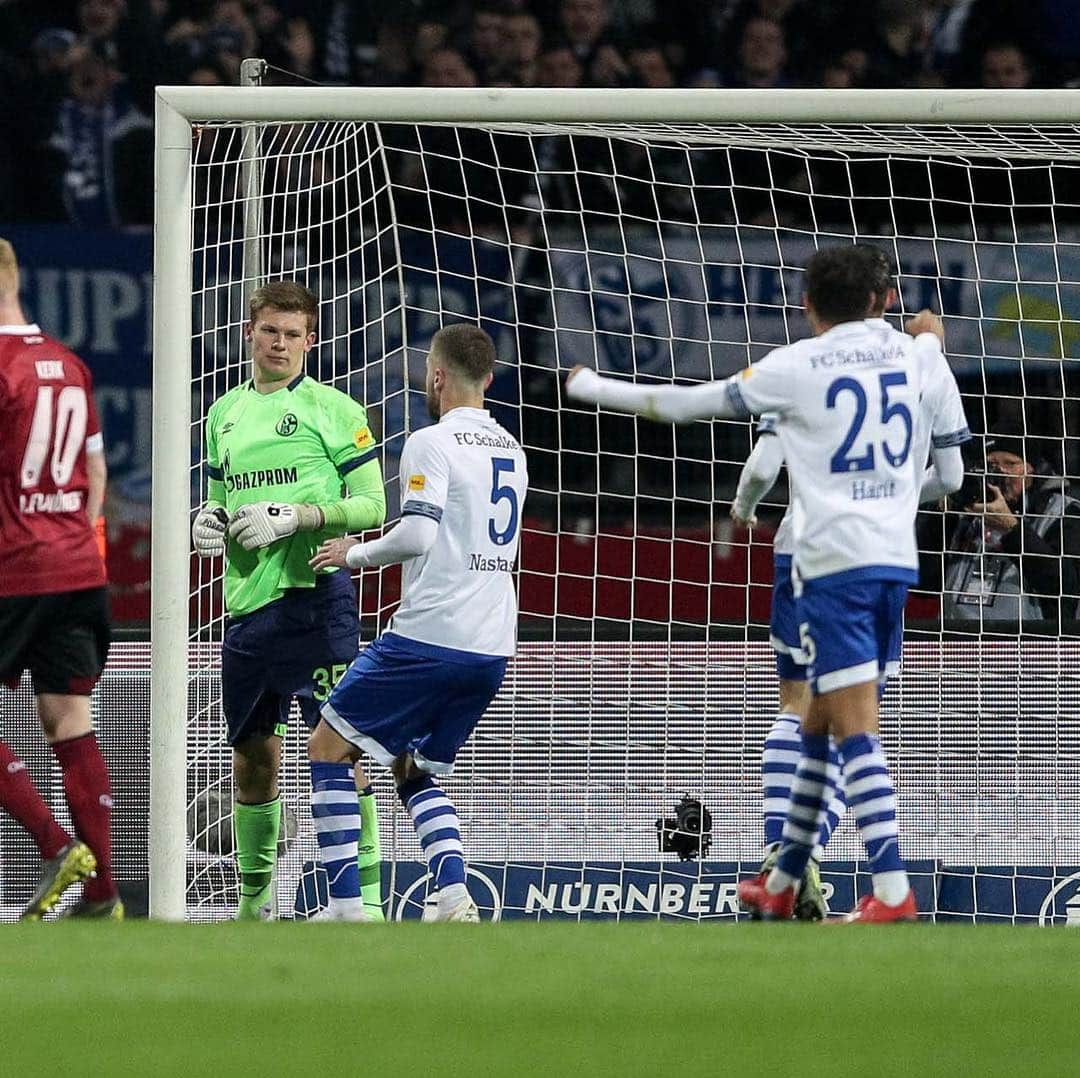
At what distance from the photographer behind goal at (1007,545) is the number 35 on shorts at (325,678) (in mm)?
2237

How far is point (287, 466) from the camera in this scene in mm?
6129

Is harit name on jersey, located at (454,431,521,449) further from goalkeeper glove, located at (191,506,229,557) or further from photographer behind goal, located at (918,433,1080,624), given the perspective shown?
photographer behind goal, located at (918,433,1080,624)

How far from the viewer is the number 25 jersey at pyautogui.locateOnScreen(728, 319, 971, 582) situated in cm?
463

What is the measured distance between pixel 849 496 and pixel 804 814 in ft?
2.48

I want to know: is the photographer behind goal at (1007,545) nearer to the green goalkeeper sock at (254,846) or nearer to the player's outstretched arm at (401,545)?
the player's outstretched arm at (401,545)

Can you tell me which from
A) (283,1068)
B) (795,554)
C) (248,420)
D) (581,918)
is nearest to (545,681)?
(581,918)

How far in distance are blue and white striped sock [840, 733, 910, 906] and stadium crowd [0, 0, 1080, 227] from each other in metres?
7.61

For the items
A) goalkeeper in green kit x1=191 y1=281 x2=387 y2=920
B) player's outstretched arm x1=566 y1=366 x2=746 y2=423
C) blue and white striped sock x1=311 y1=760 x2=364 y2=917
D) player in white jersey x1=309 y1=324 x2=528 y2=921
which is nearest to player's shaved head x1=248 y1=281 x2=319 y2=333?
goalkeeper in green kit x1=191 y1=281 x2=387 y2=920

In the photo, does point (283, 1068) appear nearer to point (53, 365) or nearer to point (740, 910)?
point (53, 365)

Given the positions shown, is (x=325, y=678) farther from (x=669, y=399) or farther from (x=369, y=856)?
(x=669, y=399)

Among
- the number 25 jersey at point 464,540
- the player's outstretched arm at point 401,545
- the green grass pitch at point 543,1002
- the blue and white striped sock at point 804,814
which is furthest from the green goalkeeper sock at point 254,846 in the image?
the blue and white striped sock at point 804,814

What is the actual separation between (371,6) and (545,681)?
641cm

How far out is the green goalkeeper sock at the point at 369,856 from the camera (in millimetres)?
6273

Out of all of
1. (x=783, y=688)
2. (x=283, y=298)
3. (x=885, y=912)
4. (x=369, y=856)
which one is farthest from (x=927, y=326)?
(x=369, y=856)
